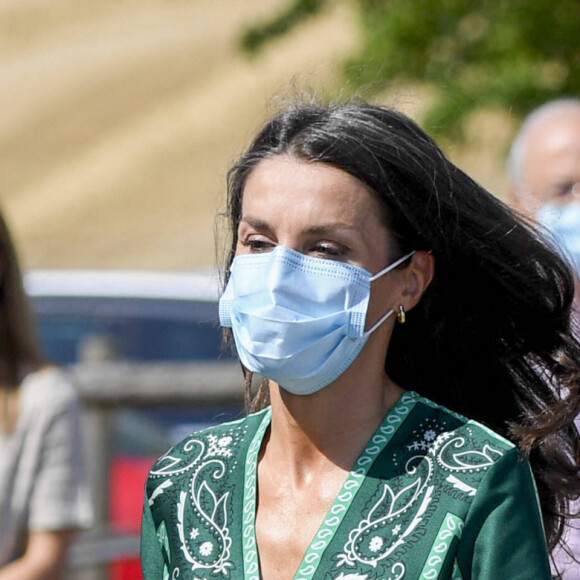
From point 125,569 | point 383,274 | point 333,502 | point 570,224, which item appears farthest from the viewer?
point 125,569

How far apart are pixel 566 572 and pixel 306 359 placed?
3.64 feet

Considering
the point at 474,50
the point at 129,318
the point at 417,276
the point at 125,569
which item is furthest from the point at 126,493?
the point at 474,50

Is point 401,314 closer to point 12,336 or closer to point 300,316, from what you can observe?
point 300,316

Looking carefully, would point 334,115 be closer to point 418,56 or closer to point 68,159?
point 418,56

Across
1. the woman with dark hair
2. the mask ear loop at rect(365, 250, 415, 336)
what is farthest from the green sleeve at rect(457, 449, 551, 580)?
the mask ear loop at rect(365, 250, 415, 336)

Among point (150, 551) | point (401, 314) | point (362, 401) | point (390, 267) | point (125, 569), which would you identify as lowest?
point (125, 569)

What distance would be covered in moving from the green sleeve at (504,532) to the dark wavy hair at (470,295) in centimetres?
26

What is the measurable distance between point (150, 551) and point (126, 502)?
3225 millimetres

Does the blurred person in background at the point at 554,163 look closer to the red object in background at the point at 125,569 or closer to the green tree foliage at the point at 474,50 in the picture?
the red object in background at the point at 125,569

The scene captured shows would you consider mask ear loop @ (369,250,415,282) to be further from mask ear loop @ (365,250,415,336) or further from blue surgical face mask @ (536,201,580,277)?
blue surgical face mask @ (536,201,580,277)

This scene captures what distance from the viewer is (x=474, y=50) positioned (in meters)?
10.4

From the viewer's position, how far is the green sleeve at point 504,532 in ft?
7.82

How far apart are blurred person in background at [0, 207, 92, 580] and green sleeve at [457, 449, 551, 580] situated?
66.3 inches

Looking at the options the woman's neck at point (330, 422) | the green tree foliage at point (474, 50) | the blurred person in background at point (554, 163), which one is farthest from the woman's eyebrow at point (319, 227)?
the green tree foliage at point (474, 50)
